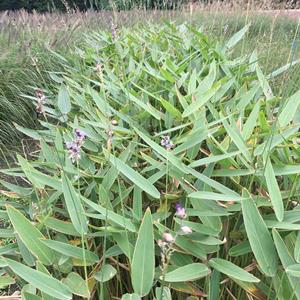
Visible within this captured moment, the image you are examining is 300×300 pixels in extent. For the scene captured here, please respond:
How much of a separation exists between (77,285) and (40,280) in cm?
10

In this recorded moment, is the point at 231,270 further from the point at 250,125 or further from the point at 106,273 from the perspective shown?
the point at 250,125

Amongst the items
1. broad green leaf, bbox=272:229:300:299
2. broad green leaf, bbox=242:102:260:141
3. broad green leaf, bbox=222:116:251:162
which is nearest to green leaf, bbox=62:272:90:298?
broad green leaf, bbox=272:229:300:299

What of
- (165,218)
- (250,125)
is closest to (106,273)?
(165,218)

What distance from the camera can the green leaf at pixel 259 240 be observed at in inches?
32.7

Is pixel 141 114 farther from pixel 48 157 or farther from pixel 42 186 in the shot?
pixel 42 186

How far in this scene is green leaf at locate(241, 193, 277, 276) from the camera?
2.73 ft

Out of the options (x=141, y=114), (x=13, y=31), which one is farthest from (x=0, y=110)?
(x=141, y=114)

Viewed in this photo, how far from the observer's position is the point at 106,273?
90 cm

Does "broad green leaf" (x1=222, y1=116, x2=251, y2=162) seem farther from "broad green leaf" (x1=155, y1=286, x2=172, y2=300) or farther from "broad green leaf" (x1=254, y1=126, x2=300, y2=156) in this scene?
"broad green leaf" (x1=155, y1=286, x2=172, y2=300)

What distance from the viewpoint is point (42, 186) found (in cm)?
112

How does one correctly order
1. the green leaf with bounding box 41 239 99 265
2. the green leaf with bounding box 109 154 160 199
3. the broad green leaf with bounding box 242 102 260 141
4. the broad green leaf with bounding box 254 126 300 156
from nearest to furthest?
the green leaf with bounding box 41 239 99 265, the green leaf with bounding box 109 154 160 199, the broad green leaf with bounding box 254 126 300 156, the broad green leaf with bounding box 242 102 260 141

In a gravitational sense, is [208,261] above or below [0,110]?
above

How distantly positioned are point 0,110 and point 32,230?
2.55m

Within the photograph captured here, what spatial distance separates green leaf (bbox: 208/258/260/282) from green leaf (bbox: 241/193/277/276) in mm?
32
